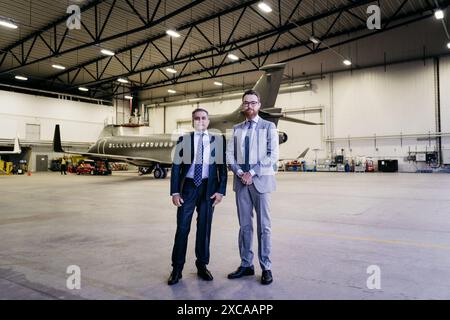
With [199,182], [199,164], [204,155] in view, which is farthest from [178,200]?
[204,155]

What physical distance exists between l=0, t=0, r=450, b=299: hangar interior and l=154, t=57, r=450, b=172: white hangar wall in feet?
0.33

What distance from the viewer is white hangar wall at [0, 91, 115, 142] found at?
1204 inches

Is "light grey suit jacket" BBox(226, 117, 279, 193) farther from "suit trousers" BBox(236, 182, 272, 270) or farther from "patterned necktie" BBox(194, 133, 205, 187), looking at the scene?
"patterned necktie" BBox(194, 133, 205, 187)

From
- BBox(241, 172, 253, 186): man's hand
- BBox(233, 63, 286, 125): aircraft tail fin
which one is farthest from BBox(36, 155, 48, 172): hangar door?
BBox(241, 172, 253, 186): man's hand

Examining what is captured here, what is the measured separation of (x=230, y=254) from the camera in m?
4.23

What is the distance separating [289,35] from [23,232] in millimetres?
20575

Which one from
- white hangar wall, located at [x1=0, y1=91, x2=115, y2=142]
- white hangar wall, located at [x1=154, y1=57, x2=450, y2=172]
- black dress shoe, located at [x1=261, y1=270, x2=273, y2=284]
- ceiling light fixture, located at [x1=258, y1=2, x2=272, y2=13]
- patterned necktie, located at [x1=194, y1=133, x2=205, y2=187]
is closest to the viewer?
black dress shoe, located at [x1=261, y1=270, x2=273, y2=284]

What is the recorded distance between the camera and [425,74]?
2508cm

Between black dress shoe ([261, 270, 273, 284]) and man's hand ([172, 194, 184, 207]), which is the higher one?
man's hand ([172, 194, 184, 207])

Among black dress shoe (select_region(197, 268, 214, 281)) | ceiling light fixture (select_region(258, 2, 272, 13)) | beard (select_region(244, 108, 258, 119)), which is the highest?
ceiling light fixture (select_region(258, 2, 272, 13))

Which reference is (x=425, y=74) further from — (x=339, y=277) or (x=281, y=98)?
→ (x=339, y=277)

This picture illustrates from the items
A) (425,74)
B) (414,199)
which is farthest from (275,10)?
(425,74)

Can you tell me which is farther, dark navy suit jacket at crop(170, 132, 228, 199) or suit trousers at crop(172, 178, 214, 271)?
dark navy suit jacket at crop(170, 132, 228, 199)

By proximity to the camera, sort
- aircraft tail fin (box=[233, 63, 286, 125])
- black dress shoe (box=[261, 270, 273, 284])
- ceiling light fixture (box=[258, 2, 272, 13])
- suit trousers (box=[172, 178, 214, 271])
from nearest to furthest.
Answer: black dress shoe (box=[261, 270, 273, 284]) < suit trousers (box=[172, 178, 214, 271]) < ceiling light fixture (box=[258, 2, 272, 13]) < aircraft tail fin (box=[233, 63, 286, 125])
